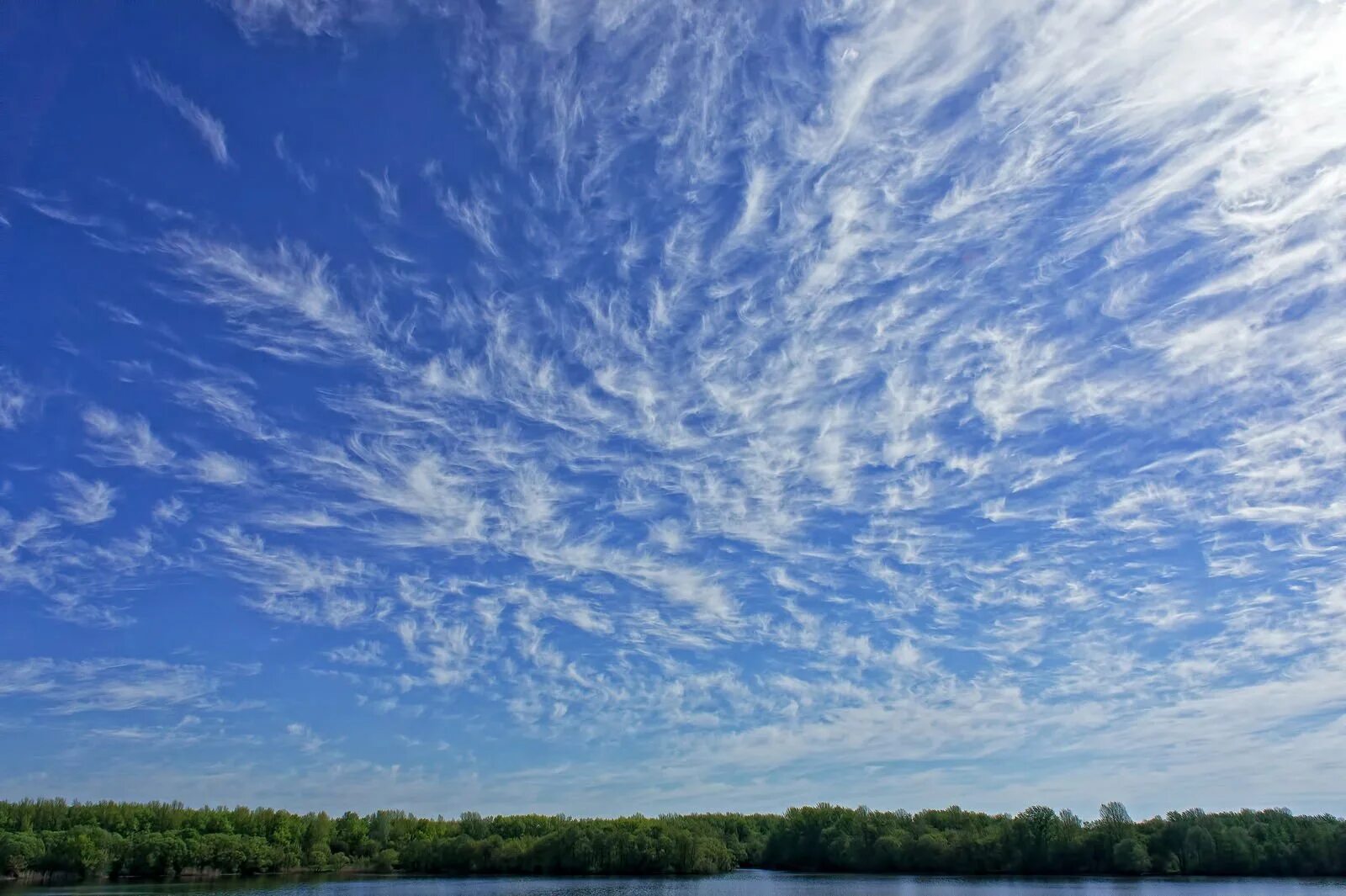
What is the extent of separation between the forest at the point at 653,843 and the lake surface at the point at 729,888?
6.73 m

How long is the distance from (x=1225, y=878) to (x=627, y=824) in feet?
273

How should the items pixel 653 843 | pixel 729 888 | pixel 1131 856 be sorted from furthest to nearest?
pixel 653 843 < pixel 1131 856 < pixel 729 888

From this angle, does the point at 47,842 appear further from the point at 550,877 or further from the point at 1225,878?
the point at 1225,878

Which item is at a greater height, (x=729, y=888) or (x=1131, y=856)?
(x=1131, y=856)

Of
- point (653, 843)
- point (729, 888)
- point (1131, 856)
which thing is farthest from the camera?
point (653, 843)

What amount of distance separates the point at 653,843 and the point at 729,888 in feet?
109

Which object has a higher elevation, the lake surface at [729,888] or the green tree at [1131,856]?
the green tree at [1131,856]

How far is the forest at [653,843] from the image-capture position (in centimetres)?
10681

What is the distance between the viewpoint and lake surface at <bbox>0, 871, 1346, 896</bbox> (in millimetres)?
84125

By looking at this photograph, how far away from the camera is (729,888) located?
331 ft

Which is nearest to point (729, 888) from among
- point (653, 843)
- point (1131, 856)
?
point (653, 843)

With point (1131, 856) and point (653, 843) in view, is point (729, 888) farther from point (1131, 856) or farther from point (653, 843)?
point (1131, 856)

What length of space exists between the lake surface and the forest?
22.1 ft

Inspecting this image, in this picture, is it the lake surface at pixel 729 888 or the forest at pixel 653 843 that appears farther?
the forest at pixel 653 843
